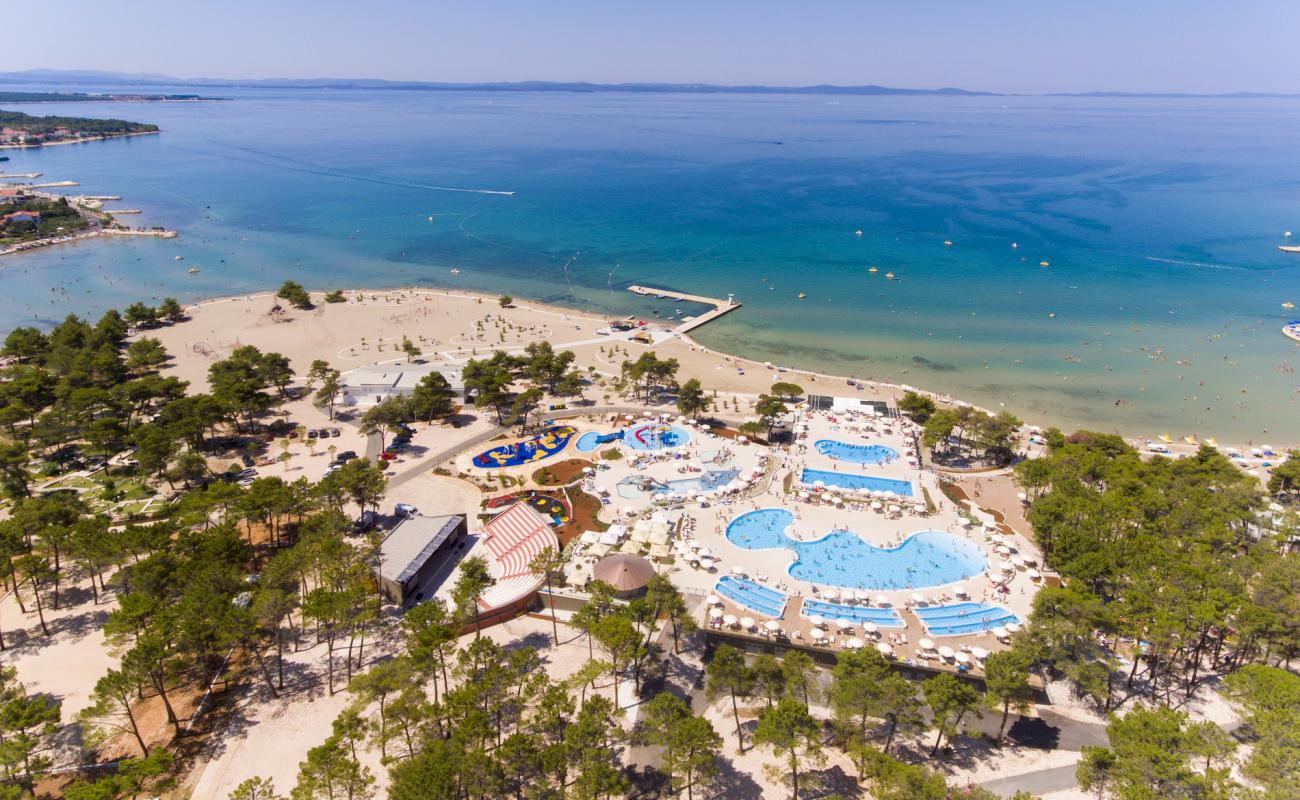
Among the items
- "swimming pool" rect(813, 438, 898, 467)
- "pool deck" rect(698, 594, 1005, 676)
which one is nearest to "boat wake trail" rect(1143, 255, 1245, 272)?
"swimming pool" rect(813, 438, 898, 467)

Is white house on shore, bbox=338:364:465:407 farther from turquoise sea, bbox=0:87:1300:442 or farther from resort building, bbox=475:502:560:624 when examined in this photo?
turquoise sea, bbox=0:87:1300:442

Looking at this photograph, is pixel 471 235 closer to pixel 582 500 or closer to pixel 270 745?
pixel 582 500

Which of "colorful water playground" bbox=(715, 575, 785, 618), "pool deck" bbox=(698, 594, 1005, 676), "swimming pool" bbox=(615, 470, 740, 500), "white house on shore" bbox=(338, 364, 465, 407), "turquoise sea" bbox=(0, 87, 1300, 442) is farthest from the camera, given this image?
"turquoise sea" bbox=(0, 87, 1300, 442)

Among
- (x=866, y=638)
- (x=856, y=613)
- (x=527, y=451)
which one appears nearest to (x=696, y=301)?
(x=527, y=451)

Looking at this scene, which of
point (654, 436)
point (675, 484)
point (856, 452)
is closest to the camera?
point (675, 484)

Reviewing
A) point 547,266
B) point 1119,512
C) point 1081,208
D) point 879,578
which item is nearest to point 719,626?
point 879,578

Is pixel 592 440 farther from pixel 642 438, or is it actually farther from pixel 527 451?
pixel 527 451
